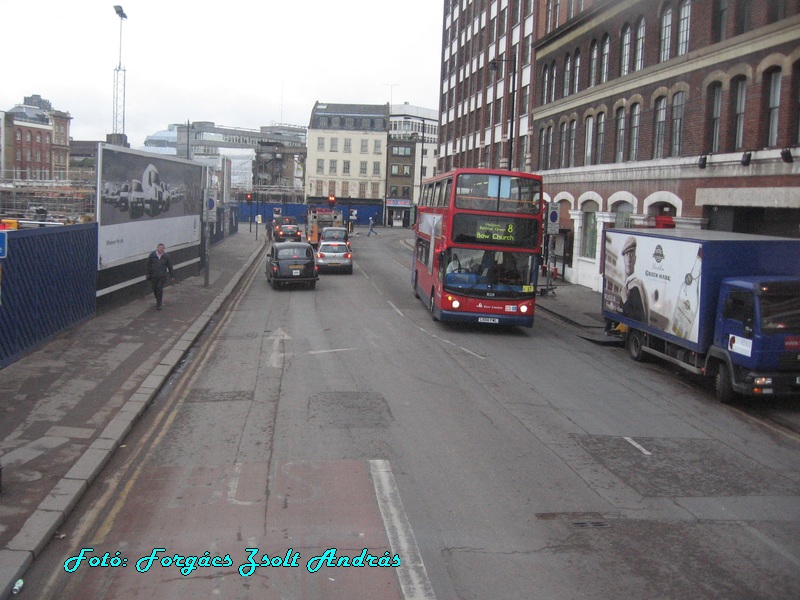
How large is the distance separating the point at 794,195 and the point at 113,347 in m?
17.1

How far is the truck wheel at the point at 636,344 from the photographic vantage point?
18.2m

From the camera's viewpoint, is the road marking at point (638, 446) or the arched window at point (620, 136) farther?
the arched window at point (620, 136)

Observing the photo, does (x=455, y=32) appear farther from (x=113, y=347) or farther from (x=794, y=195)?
(x=113, y=347)

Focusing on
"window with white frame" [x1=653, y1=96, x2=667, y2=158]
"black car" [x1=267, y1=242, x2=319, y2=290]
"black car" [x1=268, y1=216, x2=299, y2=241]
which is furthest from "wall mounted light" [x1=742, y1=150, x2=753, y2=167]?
"black car" [x1=268, y1=216, x2=299, y2=241]

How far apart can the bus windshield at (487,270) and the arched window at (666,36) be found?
11.9 metres

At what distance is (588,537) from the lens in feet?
24.1

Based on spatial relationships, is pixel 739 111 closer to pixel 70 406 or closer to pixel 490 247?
pixel 490 247

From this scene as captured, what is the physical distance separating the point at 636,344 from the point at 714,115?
32.9 feet

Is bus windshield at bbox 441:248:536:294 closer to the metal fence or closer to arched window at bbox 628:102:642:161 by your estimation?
the metal fence

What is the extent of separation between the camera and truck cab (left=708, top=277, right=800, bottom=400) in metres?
13.1

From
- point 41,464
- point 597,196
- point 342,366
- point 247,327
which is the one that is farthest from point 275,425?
point 597,196

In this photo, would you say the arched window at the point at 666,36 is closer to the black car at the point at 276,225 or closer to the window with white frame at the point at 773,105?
the window with white frame at the point at 773,105

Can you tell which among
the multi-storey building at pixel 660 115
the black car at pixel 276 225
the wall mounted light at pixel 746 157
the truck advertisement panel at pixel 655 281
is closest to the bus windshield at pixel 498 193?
the truck advertisement panel at pixel 655 281

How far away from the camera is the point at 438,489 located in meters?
8.52
